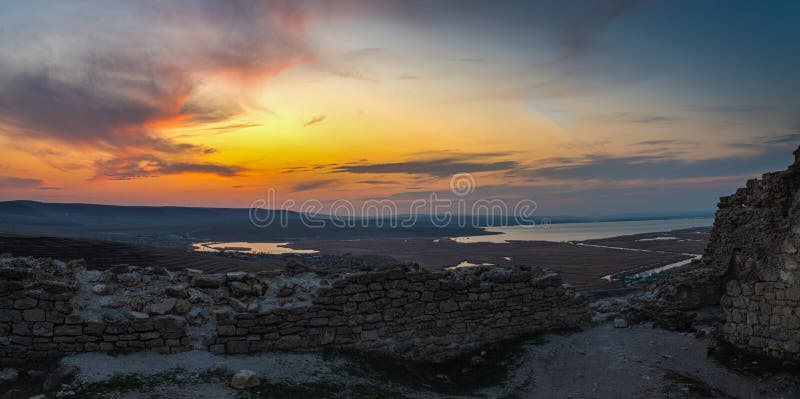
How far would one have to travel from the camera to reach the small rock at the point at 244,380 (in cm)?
693

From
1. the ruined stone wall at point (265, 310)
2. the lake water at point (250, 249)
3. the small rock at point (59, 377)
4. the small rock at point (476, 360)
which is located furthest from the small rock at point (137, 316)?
the lake water at point (250, 249)

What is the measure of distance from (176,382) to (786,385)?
10.2 metres

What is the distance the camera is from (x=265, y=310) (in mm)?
8547

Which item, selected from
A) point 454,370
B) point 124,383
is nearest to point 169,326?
point 124,383

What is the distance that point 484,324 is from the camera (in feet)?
35.0

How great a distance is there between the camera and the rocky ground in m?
6.83

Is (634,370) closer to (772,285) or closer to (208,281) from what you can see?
(772,285)

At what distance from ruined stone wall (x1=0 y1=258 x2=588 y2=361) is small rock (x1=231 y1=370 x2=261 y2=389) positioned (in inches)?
46.8

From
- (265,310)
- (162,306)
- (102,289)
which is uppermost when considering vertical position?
(102,289)

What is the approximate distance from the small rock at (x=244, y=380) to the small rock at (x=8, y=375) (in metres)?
3.09

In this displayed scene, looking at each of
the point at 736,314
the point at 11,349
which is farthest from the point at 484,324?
the point at 11,349

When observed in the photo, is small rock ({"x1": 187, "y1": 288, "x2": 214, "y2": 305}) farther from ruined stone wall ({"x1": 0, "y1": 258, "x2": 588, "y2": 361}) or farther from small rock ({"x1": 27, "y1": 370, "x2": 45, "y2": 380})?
small rock ({"x1": 27, "y1": 370, "x2": 45, "y2": 380})

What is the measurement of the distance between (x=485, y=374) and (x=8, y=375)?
7967 mm

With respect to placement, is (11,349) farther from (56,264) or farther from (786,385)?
(786,385)
